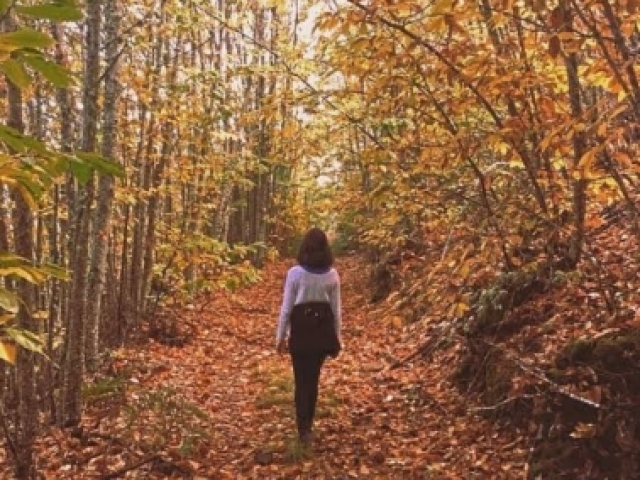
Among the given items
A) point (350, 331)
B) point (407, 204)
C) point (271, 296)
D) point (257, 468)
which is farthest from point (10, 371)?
point (271, 296)

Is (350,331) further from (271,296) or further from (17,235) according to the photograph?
(17,235)

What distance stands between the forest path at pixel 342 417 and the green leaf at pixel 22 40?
4353 mm

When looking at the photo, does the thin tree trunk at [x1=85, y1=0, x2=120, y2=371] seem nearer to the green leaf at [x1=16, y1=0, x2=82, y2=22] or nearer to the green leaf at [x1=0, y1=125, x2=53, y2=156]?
the green leaf at [x1=0, y1=125, x2=53, y2=156]

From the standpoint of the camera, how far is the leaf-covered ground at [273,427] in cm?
553

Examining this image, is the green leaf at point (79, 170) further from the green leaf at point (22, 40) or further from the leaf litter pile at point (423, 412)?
the leaf litter pile at point (423, 412)

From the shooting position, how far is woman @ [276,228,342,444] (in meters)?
6.09

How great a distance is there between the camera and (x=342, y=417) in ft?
22.8

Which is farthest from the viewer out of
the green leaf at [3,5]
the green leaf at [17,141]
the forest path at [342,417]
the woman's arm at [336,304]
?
the woman's arm at [336,304]

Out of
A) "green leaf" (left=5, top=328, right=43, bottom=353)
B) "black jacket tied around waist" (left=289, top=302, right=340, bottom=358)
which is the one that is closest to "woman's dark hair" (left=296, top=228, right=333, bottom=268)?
"black jacket tied around waist" (left=289, top=302, right=340, bottom=358)

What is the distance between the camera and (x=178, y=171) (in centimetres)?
1130

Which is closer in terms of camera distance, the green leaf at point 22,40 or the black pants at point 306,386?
the green leaf at point 22,40

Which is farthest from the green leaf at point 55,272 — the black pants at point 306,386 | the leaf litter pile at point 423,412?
the black pants at point 306,386

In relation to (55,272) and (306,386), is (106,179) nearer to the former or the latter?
(306,386)

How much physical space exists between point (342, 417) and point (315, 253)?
185 centimetres
